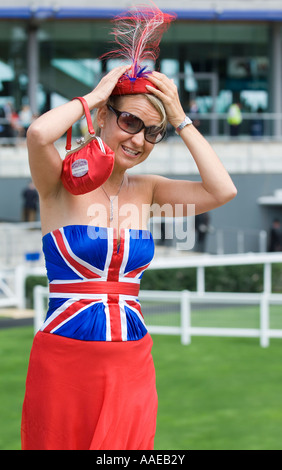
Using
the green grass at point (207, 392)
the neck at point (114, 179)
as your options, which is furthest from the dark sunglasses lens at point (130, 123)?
the green grass at point (207, 392)

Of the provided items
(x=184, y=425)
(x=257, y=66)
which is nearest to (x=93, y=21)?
(x=257, y=66)

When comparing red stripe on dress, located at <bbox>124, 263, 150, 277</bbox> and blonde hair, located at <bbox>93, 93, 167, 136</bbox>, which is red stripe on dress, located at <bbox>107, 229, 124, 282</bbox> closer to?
red stripe on dress, located at <bbox>124, 263, 150, 277</bbox>

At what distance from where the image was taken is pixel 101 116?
286 centimetres

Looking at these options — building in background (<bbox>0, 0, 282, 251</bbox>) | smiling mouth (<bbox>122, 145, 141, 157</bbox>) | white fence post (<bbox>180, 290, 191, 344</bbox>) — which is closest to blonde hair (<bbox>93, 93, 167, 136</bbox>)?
smiling mouth (<bbox>122, 145, 141, 157</bbox>)

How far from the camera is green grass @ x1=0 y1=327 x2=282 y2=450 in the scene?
19.2 feet

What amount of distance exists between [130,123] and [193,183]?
16.4 inches

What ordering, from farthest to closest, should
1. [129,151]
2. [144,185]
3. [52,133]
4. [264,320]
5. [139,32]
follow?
[264,320]
[144,185]
[139,32]
[129,151]
[52,133]

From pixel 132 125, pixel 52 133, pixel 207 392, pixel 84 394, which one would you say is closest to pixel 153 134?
pixel 132 125

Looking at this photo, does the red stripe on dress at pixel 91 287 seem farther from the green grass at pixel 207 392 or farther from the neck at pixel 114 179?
the green grass at pixel 207 392

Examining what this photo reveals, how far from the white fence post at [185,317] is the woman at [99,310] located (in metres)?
6.58

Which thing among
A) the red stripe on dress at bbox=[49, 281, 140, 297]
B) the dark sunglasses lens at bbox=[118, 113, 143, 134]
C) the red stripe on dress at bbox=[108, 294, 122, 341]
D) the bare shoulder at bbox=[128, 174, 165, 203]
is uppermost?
the dark sunglasses lens at bbox=[118, 113, 143, 134]

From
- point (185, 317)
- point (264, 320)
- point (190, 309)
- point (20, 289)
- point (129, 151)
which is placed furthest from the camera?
point (20, 289)

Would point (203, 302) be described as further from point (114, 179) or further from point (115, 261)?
point (115, 261)

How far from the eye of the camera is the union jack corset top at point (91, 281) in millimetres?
2723
